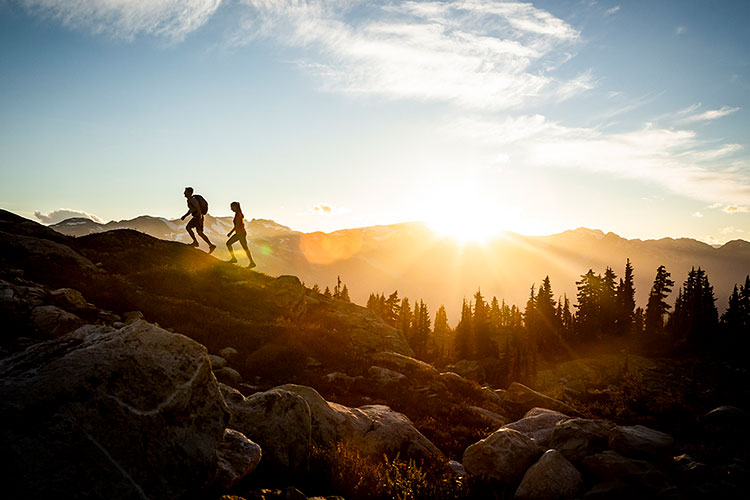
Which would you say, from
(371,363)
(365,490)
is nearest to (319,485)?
(365,490)

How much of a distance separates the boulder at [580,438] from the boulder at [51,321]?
13903 millimetres

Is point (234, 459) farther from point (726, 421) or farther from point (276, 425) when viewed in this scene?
point (726, 421)

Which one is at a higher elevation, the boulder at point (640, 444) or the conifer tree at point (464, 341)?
the boulder at point (640, 444)

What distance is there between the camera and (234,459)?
16.4ft

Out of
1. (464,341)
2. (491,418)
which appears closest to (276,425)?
(491,418)

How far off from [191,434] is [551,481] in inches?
314

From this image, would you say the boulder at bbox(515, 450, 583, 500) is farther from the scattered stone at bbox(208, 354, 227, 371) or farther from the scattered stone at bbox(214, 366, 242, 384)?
the scattered stone at bbox(208, 354, 227, 371)

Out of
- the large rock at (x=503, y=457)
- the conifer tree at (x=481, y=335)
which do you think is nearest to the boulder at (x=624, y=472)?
the large rock at (x=503, y=457)

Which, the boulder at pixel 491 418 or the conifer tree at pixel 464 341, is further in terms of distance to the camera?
the conifer tree at pixel 464 341

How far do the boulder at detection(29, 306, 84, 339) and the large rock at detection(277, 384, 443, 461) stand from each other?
6313 mm

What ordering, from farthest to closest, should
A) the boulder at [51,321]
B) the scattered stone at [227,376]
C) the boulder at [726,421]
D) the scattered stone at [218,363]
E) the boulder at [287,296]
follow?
the boulder at [287,296] < the boulder at [726,421] < the scattered stone at [218,363] < the scattered stone at [227,376] < the boulder at [51,321]

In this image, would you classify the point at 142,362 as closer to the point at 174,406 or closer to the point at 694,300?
the point at 174,406

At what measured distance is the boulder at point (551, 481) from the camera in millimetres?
8445

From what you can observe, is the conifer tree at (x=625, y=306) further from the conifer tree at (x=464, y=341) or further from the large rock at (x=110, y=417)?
the large rock at (x=110, y=417)
